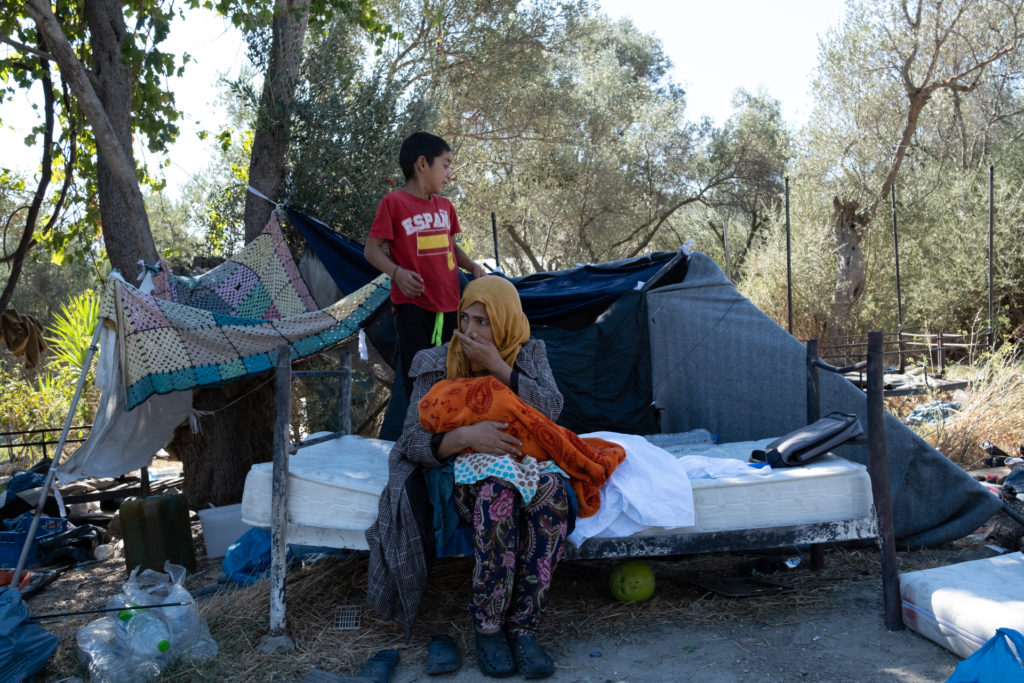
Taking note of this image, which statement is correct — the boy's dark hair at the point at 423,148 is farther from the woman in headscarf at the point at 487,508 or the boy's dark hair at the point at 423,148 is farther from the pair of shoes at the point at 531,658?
the pair of shoes at the point at 531,658

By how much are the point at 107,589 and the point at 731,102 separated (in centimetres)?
2190

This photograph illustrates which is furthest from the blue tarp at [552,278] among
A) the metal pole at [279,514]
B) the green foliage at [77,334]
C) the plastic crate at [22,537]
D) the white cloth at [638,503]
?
the green foliage at [77,334]

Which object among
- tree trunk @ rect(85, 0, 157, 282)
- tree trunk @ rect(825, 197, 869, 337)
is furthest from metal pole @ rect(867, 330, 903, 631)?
tree trunk @ rect(825, 197, 869, 337)

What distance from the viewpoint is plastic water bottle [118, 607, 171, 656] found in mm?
3008

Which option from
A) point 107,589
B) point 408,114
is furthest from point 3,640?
point 408,114

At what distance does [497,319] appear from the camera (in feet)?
10.7

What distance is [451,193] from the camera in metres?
13.0

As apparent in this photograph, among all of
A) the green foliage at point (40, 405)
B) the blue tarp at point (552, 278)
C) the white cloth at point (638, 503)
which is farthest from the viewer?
the green foliage at point (40, 405)

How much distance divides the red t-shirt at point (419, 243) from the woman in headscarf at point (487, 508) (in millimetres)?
919

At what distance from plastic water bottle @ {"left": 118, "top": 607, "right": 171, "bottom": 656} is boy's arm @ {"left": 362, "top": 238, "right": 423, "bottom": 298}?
184 centimetres

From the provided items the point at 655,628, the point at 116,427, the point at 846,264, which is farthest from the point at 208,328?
the point at 846,264

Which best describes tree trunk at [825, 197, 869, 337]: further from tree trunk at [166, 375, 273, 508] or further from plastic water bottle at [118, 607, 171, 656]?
plastic water bottle at [118, 607, 171, 656]

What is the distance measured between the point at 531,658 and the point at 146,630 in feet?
4.84

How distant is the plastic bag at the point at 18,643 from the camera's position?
2.88 metres
